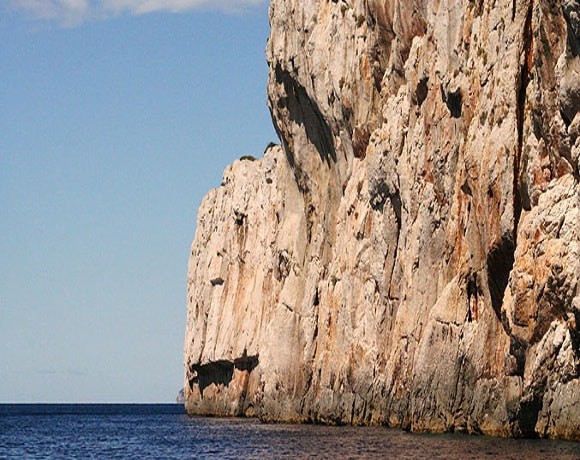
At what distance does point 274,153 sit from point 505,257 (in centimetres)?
5247

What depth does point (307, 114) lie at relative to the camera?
75000 millimetres

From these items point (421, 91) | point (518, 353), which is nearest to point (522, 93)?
point (518, 353)

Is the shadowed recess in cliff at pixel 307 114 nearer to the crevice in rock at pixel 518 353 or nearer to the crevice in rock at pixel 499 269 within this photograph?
the crevice in rock at pixel 499 269

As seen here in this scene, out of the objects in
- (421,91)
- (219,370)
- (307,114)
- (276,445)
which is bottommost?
(276,445)

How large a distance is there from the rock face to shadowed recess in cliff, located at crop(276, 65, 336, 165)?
15 cm

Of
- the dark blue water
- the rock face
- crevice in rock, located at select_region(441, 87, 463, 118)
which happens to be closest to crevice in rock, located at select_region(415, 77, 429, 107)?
the rock face

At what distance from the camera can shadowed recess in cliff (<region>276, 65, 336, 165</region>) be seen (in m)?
73.0

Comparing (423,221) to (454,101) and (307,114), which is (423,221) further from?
(307,114)

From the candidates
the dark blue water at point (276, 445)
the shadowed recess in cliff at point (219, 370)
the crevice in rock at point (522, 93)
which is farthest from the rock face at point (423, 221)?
the dark blue water at point (276, 445)

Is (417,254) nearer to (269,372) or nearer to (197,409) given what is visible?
(269,372)

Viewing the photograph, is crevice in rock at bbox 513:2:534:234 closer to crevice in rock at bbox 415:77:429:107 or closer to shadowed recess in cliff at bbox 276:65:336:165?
crevice in rock at bbox 415:77:429:107

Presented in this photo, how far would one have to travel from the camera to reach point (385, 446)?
4550 centimetres

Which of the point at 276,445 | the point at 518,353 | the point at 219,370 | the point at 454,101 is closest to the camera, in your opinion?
the point at 518,353

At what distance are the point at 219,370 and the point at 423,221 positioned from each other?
50110 millimetres
